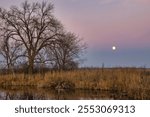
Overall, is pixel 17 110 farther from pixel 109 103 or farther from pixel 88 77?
pixel 88 77

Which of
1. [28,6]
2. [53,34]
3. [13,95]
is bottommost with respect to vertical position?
[13,95]

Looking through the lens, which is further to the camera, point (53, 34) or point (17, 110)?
point (53, 34)

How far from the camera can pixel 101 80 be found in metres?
22.1

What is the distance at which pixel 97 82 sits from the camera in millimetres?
22266

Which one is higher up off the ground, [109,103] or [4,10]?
[4,10]

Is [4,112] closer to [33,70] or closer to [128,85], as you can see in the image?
[128,85]

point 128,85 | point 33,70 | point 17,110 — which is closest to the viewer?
point 17,110

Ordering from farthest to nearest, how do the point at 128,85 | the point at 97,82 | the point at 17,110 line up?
1. the point at 97,82
2. the point at 128,85
3. the point at 17,110

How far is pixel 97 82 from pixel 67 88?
213 centimetres

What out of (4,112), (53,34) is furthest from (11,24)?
(4,112)

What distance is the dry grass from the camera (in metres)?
18.6

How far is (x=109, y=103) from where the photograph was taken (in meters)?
11.1

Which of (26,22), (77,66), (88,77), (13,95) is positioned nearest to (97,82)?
(88,77)

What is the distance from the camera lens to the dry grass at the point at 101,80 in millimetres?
18594
